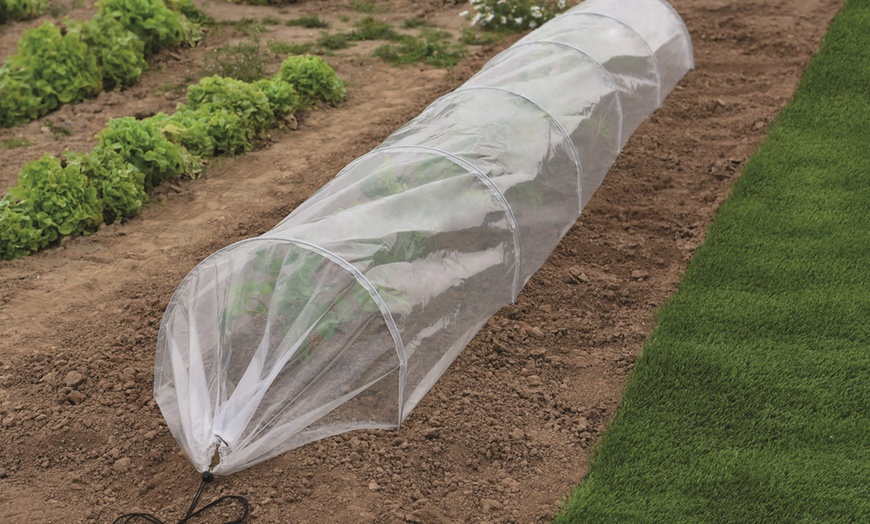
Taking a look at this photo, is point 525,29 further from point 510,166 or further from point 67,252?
point 67,252

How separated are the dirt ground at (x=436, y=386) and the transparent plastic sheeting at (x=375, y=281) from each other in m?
0.30

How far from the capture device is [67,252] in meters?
7.43

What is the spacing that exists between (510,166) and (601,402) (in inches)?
74.1

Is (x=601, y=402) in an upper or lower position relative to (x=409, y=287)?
lower

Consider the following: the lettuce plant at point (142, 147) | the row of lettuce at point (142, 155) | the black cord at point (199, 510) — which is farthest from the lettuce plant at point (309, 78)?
the black cord at point (199, 510)

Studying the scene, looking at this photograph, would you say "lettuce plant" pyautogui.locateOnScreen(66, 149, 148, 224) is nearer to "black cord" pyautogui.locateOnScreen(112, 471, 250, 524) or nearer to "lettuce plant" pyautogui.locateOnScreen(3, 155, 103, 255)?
"lettuce plant" pyautogui.locateOnScreen(3, 155, 103, 255)

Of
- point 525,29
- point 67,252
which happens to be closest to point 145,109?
point 67,252

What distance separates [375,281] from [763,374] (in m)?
2.66

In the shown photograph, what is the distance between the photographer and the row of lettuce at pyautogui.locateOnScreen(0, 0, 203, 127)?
9.65m

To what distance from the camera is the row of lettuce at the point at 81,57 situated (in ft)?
31.7

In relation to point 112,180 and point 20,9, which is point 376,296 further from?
point 20,9

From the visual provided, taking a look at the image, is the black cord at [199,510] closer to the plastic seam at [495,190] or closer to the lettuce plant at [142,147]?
the plastic seam at [495,190]

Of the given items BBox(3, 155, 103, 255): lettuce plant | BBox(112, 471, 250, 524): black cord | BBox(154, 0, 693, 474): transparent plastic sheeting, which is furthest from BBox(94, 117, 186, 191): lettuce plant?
BBox(112, 471, 250, 524): black cord

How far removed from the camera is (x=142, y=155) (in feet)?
26.2
